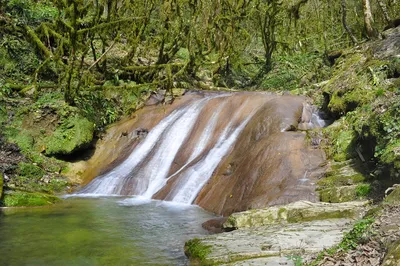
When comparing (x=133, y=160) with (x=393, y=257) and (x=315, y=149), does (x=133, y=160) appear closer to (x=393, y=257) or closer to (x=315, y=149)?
(x=315, y=149)

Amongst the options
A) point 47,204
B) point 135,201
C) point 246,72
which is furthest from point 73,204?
point 246,72

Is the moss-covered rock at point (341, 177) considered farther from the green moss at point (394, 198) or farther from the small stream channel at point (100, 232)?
the green moss at point (394, 198)

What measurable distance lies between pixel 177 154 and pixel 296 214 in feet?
20.8

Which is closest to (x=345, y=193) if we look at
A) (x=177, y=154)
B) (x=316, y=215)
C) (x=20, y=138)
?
(x=316, y=215)

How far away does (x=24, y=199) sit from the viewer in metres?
10.3

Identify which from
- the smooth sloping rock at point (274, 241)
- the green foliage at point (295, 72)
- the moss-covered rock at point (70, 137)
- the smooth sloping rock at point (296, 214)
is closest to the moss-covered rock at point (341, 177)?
the smooth sloping rock at point (296, 214)

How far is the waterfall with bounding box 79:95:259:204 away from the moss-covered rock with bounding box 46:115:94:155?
1.60 meters

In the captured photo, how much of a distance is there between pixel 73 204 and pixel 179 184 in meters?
2.67

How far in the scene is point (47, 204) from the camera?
10.5m

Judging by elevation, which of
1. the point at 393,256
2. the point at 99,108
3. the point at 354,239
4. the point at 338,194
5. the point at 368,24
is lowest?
the point at 338,194

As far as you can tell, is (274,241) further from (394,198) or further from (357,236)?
(394,198)

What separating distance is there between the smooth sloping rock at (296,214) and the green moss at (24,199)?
5.09 m

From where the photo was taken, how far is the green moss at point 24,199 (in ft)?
33.3

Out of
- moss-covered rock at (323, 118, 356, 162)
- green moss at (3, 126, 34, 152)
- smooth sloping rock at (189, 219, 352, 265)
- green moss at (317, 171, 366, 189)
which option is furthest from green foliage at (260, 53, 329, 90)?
smooth sloping rock at (189, 219, 352, 265)
